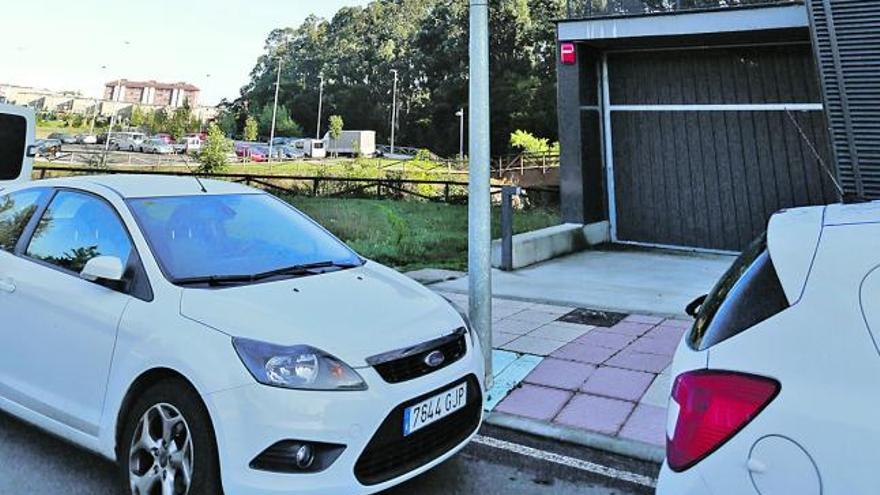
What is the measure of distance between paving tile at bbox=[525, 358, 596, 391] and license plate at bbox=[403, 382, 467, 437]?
164cm

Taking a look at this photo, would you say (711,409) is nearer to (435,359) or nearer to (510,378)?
(435,359)

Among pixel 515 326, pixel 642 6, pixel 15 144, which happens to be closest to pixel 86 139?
pixel 15 144

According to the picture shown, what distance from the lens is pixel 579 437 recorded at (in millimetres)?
3498

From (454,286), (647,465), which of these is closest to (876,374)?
(647,465)

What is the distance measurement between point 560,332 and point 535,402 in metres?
1.64

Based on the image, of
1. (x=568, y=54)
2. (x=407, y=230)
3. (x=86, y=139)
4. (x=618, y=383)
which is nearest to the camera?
(x=618, y=383)

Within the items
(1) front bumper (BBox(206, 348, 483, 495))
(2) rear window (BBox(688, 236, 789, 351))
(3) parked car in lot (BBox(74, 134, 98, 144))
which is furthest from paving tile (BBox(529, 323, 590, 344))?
(3) parked car in lot (BBox(74, 134, 98, 144))

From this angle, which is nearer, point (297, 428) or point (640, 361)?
point (297, 428)

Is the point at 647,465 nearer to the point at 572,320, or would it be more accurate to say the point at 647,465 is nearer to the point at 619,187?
the point at 572,320

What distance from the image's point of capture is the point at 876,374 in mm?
1423

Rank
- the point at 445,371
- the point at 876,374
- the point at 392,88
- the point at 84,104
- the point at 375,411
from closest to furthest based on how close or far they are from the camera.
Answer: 1. the point at 876,374
2. the point at 375,411
3. the point at 445,371
4. the point at 392,88
5. the point at 84,104

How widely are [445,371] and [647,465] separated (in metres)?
1.34

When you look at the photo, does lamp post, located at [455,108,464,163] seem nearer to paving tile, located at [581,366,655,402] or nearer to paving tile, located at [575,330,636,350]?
paving tile, located at [575,330,636,350]

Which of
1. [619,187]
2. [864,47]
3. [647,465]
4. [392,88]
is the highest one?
[392,88]
